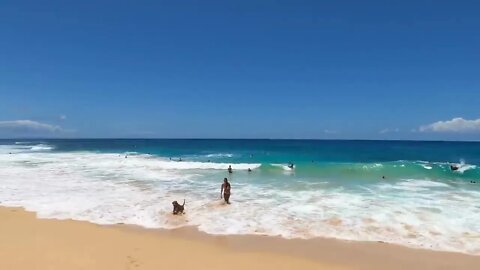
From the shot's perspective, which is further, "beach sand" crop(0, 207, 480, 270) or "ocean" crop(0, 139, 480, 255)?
"ocean" crop(0, 139, 480, 255)

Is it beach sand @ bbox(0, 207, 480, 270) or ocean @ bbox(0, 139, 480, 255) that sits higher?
ocean @ bbox(0, 139, 480, 255)

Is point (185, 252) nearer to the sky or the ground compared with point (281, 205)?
nearer to the ground

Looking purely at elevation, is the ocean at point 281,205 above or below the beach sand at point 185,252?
above

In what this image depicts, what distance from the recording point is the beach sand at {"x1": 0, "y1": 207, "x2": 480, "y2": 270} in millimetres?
8805

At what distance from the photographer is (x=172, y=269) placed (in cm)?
845

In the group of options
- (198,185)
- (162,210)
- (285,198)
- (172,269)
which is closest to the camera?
(172,269)

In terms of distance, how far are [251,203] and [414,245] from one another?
737cm

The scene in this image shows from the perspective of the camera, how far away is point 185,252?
9.74 m

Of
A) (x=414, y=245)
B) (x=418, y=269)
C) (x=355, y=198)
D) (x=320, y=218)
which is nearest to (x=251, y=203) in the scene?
(x=320, y=218)

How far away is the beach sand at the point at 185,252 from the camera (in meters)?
8.80

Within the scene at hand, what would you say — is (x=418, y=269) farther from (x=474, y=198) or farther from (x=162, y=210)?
(x=474, y=198)

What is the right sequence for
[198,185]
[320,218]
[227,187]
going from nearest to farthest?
[320,218]
[227,187]
[198,185]

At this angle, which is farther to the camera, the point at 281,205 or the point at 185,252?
the point at 281,205

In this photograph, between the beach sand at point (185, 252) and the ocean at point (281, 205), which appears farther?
the ocean at point (281, 205)
